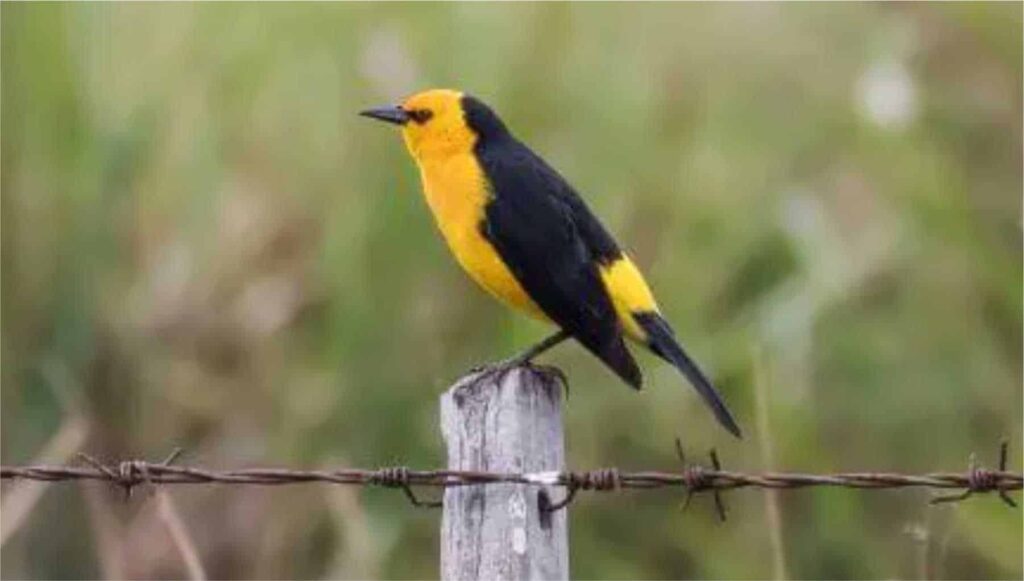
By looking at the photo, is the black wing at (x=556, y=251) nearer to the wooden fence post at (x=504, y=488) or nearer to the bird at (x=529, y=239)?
the bird at (x=529, y=239)

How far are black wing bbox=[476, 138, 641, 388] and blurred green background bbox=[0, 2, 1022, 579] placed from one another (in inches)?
80.6

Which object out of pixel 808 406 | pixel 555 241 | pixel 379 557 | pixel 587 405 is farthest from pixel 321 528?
pixel 555 241

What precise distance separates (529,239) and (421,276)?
9.37ft

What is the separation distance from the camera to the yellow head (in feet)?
15.6

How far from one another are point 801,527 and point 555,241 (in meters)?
2.51

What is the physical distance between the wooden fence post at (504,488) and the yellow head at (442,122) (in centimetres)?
106

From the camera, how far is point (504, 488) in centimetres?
359

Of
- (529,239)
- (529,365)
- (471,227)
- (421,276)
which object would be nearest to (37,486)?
(421,276)

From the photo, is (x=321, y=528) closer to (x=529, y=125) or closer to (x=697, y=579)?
(x=697, y=579)

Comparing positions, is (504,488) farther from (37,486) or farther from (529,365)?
(37,486)

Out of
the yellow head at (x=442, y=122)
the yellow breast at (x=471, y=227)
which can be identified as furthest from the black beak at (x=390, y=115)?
the yellow breast at (x=471, y=227)

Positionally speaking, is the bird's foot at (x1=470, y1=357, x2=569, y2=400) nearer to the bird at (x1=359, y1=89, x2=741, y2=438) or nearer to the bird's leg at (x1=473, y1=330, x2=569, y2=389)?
the bird's leg at (x1=473, y1=330, x2=569, y2=389)

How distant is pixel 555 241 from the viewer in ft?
14.7

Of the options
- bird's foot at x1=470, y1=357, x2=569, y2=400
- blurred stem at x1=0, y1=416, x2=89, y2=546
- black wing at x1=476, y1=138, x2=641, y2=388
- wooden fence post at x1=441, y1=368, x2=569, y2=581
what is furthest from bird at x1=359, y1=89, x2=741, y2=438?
blurred stem at x1=0, y1=416, x2=89, y2=546
